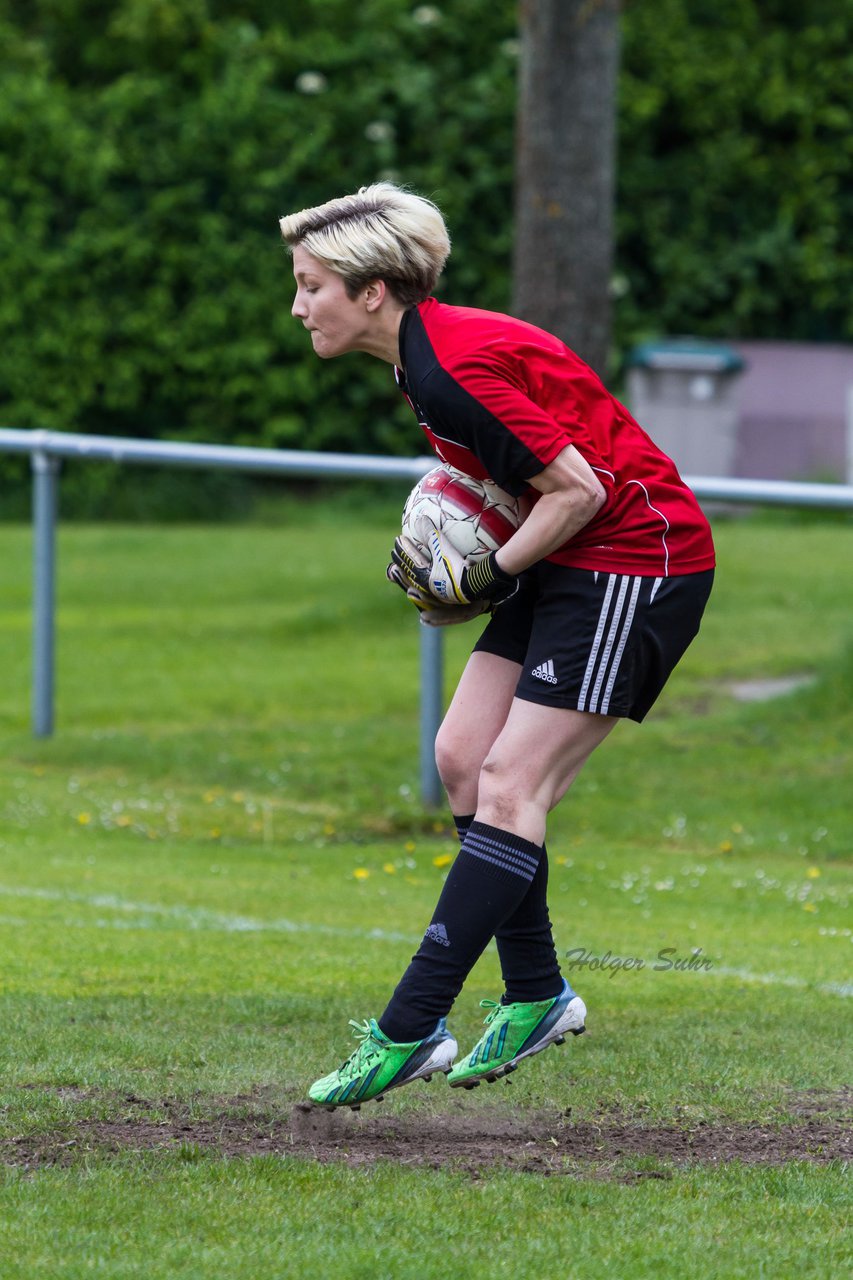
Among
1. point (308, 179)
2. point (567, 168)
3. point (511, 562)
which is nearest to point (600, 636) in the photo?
point (511, 562)

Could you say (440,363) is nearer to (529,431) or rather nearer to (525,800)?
(529,431)

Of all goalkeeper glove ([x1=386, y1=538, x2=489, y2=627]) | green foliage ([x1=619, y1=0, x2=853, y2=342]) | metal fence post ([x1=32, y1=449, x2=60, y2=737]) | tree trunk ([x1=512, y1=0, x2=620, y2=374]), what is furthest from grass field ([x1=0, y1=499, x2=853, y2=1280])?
green foliage ([x1=619, y1=0, x2=853, y2=342])

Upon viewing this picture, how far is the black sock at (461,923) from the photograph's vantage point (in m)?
3.75

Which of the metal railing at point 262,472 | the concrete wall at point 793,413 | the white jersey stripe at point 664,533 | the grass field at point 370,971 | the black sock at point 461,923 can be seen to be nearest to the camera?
the grass field at point 370,971

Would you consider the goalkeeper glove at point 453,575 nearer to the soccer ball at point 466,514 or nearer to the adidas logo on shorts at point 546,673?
the soccer ball at point 466,514

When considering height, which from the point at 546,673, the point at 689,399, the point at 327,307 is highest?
the point at 327,307

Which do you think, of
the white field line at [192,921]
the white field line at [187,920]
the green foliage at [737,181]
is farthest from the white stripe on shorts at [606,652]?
the green foliage at [737,181]

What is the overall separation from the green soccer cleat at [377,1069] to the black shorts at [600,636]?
0.76 metres

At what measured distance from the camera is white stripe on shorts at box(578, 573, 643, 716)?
380cm

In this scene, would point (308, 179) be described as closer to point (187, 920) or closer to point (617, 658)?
point (187, 920)

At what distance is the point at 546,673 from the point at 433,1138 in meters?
1.00

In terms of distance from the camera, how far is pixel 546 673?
12.5ft

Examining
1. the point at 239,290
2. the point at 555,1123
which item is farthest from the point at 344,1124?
the point at 239,290

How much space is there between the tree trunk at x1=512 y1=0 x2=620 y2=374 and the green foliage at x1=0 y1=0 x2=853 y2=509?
7.72m
